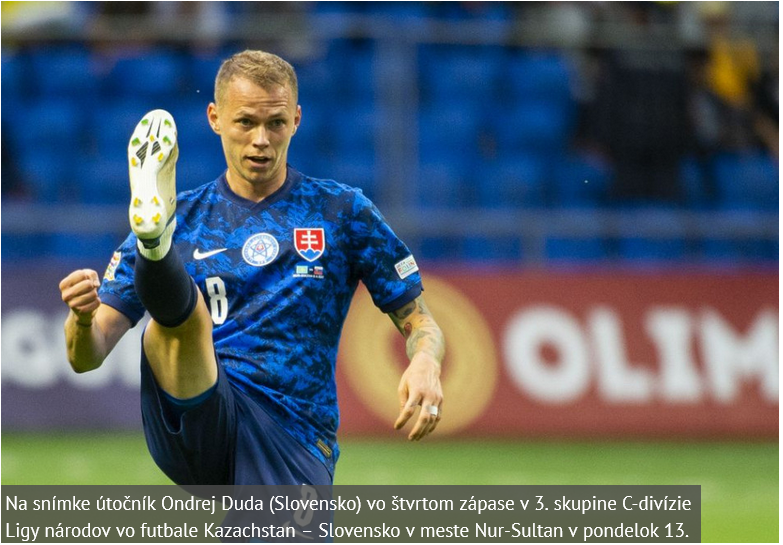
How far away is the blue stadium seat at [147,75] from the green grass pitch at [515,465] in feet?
11.6

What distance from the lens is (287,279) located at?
4.94 m

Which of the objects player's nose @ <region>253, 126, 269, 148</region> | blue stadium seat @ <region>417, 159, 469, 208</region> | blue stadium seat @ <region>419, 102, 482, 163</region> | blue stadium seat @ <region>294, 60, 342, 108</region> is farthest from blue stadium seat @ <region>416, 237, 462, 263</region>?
player's nose @ <region>253, 126, 269, 148</region>

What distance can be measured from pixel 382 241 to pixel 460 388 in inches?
255

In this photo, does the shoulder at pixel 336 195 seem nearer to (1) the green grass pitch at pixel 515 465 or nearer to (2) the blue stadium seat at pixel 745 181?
(1) the green grass pitch at pixel 515 465

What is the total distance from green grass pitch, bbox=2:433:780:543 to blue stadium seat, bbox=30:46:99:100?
3.64 m

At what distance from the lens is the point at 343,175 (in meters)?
12.6

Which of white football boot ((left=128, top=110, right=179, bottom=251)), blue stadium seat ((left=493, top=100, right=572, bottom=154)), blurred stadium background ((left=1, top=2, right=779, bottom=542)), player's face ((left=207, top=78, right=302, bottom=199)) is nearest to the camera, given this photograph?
white football boot ((left=128, top=110, right=179, bottom=251))

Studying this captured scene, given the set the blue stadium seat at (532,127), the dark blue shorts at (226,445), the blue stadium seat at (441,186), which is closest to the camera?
the dark blue shorts at (226,445)

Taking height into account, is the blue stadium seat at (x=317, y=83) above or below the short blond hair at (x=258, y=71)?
above

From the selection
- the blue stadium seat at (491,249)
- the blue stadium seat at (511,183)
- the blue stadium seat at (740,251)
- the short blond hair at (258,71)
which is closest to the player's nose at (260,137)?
the short blond hair at (258,71)

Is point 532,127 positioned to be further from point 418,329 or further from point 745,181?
point 418,329

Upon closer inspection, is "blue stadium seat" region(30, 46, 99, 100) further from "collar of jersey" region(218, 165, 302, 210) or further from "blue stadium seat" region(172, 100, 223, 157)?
"collar of jersey" region(218, 165, 302, 210)

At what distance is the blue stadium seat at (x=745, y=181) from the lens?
13.2 m

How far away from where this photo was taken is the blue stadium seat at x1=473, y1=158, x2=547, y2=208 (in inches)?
501
